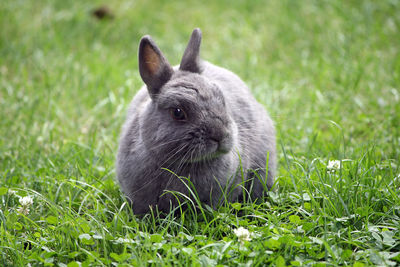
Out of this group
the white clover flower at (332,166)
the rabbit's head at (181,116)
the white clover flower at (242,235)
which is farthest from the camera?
the white clover flower at (332,166)

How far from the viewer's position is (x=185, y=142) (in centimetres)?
323

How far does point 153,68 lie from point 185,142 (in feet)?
2.48

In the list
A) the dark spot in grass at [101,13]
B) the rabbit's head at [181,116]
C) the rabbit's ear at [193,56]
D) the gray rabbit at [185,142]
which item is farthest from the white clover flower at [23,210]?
the dark spot in grass at [101,13]

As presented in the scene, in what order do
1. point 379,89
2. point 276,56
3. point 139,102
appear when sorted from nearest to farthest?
1. point 139,102
2. point 379,89
3. point 276,56

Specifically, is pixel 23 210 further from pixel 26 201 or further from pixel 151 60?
pixel 151 60

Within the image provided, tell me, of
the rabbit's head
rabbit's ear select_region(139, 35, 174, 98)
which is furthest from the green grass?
rabbit's ear select_region(139, 35, 174, 98)

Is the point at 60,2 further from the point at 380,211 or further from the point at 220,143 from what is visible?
the point at 380,211

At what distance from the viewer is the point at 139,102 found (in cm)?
417

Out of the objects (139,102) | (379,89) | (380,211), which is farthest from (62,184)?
(379,89)

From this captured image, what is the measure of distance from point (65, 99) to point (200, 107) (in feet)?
10.2

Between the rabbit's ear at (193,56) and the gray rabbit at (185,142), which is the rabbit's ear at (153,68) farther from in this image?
the rabbit's ear at (193,56)

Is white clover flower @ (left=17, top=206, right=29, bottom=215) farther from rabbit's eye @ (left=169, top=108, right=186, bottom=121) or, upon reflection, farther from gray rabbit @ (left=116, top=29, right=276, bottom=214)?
rabbit's eye @ (left=169, top=108, right=186, bottom=121)

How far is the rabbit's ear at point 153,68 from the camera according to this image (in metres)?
3.56

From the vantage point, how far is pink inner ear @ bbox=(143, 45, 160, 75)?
3.56m
